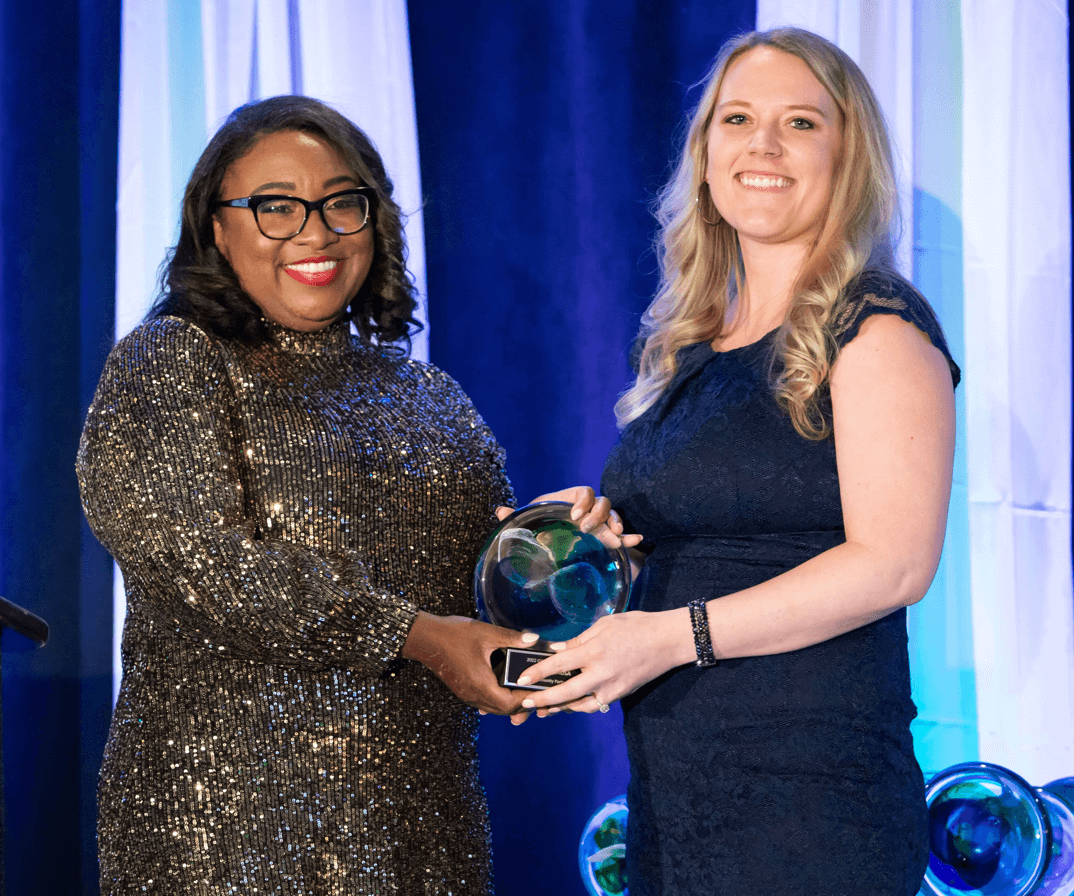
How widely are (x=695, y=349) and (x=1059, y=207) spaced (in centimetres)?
94

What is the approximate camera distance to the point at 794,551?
1.34 meters

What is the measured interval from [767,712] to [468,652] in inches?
15.7

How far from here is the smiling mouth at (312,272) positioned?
1.69 metres

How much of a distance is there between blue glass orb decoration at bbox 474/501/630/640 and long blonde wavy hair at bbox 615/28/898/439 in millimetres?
270

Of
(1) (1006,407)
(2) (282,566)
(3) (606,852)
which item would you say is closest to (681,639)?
(2) (282,566)

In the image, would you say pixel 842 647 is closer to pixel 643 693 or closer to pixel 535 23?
pixel 643 693

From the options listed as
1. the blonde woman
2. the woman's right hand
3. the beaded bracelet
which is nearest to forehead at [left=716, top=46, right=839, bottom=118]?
the blonde woman

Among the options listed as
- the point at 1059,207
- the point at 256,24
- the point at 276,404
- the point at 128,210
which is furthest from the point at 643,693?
the point at 256,24

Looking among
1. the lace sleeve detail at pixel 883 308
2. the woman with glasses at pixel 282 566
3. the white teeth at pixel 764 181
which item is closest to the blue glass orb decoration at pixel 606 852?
the woman with glasses at pixel 282 566

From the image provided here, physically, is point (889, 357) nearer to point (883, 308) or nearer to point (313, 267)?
point (883, 308)

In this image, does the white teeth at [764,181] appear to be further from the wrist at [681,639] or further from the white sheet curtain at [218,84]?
the white sheet curtain at [218,84]

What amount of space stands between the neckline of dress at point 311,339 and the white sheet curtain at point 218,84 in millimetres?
563

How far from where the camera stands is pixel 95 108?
227 centimetres

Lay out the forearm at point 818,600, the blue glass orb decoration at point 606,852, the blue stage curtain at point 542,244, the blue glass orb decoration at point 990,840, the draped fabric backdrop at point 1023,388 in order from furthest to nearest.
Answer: the blue stage curtain at point 542,244
the draped fabric backdrop at point 1023,388
the blue glass orb decoration at point 606,852
the blue glass orb decoration at point 990,840
the forearm at point 818,600
